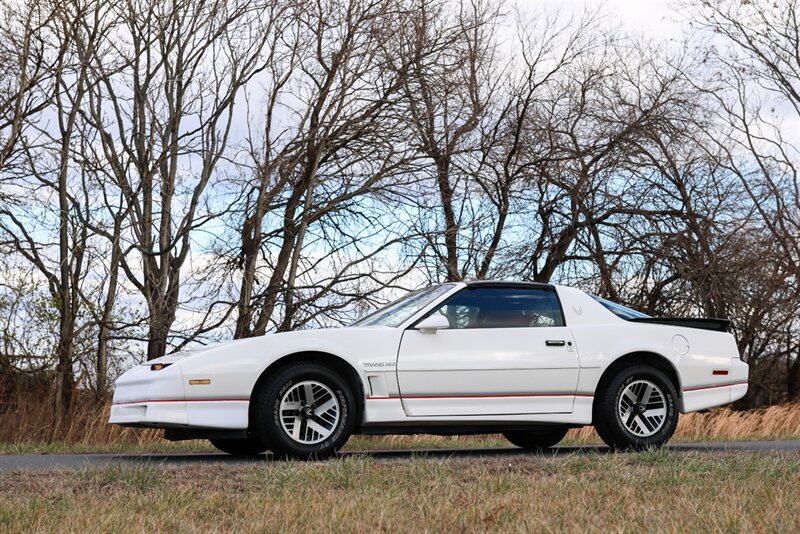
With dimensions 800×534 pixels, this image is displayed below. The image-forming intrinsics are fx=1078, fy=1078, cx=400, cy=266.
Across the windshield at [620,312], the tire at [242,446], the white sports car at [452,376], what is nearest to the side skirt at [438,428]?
the white sports car at [452,376]

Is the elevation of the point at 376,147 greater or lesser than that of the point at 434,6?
lesser

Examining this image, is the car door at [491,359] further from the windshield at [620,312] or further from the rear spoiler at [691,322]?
the rear spoiler at [691,322]

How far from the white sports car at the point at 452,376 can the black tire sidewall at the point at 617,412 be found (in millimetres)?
12

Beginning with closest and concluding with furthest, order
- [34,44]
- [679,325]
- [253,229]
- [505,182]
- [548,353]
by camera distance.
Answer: [548,353] → [679,325] → [34,44] → [253,229] → [505,182]

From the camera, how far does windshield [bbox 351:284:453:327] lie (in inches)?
365

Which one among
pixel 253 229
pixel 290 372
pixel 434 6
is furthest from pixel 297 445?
pixel 434 6

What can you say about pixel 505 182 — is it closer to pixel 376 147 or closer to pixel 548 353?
pixel 376 147

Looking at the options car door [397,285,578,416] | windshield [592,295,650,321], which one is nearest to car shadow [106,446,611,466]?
car door [397,285,578,416]

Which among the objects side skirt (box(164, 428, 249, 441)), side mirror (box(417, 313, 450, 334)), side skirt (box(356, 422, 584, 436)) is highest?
side mirror (box(417, 313, 450, 334))

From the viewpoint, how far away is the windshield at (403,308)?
928cm

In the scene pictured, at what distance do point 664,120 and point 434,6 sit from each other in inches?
264

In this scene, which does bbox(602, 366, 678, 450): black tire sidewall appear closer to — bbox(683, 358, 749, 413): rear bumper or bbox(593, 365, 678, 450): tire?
bbox(593, 365, 678, 450): tire

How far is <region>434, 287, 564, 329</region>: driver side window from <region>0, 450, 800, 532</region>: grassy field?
1.72 meters

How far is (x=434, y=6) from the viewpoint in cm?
2050
